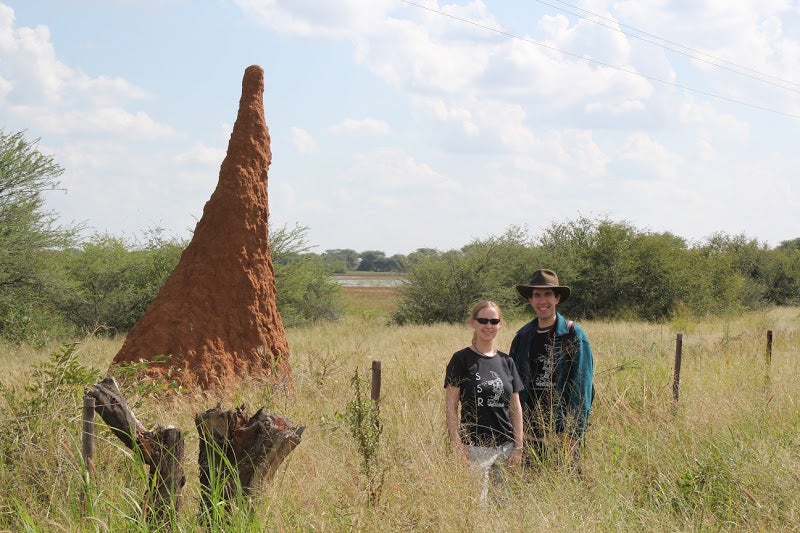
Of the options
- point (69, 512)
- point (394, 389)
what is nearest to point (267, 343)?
point (394, 389)

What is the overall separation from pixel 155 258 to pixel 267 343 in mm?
10337

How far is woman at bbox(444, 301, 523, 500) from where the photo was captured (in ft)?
13.8

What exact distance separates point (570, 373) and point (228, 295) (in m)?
4.05

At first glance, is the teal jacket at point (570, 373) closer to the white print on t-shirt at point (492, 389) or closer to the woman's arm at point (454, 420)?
the white print on t-shirt at point (492, 389)

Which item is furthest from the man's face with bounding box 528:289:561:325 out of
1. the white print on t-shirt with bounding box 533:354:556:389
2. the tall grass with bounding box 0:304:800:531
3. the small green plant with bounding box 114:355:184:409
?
the small green plant with bounding box 114:355:184:409

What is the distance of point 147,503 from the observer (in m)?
3.62

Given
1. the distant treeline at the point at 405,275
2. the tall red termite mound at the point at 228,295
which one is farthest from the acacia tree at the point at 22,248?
the tall red termite mound at the point at 228,295

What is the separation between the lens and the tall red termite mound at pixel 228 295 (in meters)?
7.21

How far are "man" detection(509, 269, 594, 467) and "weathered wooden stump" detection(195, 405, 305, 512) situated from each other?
164cm

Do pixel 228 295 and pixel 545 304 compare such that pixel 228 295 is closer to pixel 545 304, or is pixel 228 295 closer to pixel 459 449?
pixel 545 304

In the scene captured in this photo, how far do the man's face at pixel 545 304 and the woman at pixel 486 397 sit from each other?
42cm

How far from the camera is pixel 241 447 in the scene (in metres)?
3.75

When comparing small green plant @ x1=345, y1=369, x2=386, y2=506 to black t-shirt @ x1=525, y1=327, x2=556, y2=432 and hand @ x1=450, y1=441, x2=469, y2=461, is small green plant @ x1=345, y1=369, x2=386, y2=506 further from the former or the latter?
black t-shirt @ x1=525, y1=327, x2=556, y2=432

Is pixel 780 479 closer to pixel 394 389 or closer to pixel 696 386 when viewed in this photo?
pixel 696 386
